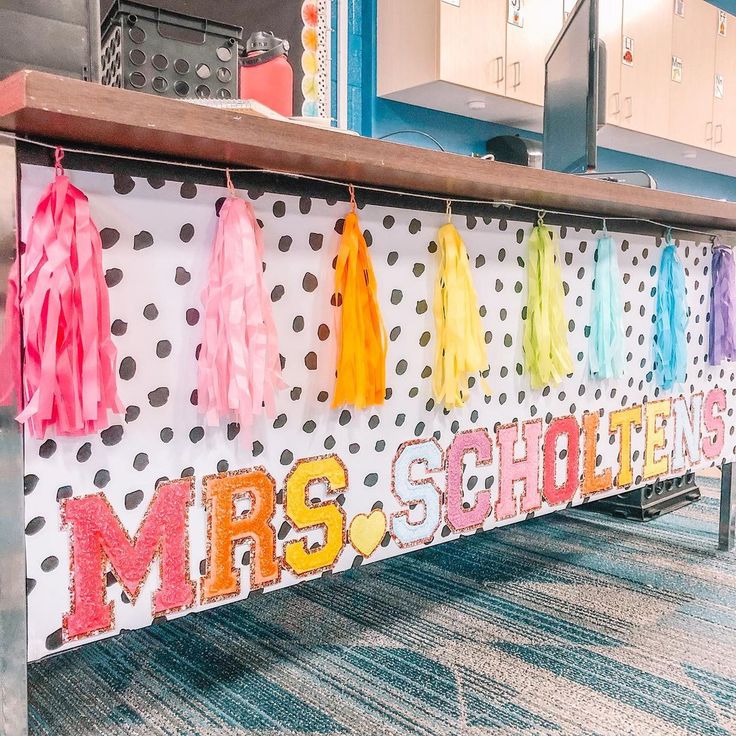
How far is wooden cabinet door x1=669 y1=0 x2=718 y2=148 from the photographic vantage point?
156 inches

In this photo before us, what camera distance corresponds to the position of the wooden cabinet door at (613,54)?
3.56 metres

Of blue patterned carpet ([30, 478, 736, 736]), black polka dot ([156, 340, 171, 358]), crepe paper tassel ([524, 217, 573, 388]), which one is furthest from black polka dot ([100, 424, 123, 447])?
crepe paper tassel ([524, 217, 573, 388])

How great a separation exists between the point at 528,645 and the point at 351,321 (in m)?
0.78

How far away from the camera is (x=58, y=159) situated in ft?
2.73

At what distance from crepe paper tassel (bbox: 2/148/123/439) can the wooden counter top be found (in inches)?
3.7

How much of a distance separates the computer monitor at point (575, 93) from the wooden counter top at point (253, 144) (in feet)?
1.12

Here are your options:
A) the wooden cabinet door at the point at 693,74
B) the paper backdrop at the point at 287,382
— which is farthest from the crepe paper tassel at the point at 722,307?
the wooden cabinet door at the point at 693,74

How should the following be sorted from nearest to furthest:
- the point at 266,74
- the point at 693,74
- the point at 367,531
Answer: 1. the point at 367,531
2. the point at 266,74
3. the point at 693,74

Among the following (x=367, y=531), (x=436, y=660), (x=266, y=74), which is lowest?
(x=436, y=660)

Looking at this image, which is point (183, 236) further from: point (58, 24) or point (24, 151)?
point (58, 24)

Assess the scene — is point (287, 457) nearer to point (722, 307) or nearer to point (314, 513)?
point (314, 513)

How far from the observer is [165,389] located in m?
0.96

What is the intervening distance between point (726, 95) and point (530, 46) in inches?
71.7

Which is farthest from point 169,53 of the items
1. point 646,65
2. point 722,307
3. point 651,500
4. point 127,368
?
point 646,65
